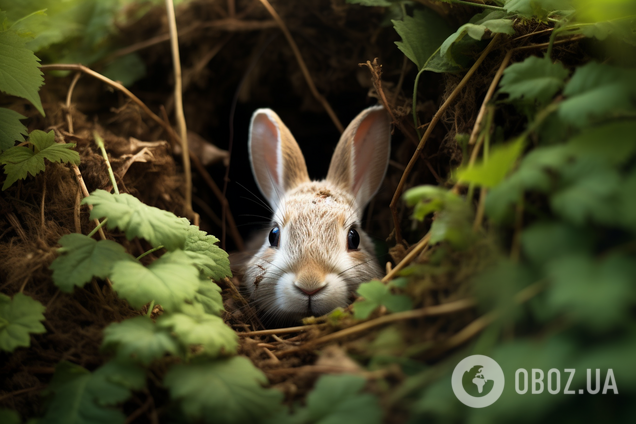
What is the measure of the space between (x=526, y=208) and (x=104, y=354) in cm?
200

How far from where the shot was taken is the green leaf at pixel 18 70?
8.45 feet

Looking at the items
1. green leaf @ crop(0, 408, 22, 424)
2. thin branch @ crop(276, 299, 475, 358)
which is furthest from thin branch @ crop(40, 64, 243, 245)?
thin branch @ crop(276, 299, 475, 358)

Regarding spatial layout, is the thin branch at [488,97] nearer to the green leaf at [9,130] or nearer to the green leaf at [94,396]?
the green leaf at [94,396]

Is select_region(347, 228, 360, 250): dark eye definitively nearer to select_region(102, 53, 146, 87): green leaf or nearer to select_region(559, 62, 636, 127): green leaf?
select_region(559, 62, 636, 127): green leaf

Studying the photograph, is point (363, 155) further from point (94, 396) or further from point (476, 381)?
point (94, 396)

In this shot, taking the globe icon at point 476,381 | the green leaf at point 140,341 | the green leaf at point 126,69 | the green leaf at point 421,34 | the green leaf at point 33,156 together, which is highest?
the green leaf at point 126,69

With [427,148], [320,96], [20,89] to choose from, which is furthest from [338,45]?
[20,89]

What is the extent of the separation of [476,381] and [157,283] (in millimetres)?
1389

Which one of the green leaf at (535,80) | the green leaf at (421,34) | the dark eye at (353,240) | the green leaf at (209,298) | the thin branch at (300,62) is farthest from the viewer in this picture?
the thin branch at (300,62)

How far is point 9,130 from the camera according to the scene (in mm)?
2727

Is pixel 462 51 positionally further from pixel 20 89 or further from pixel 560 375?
pixel 20 89

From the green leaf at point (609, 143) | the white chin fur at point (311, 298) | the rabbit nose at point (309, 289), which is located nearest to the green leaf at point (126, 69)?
the white chin fur at point (311, 298)

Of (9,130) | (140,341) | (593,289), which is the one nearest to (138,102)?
(9,130)

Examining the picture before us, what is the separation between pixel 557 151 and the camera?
5.32 ft
